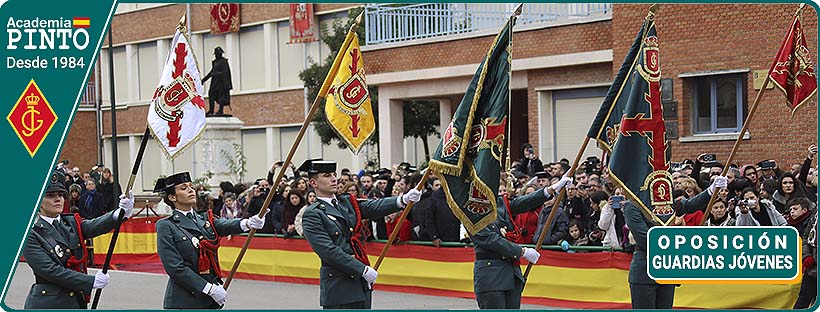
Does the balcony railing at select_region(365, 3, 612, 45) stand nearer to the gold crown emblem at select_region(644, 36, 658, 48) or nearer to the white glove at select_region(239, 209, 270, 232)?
the gold crown emblem at select_region(644, 36, 658, 48)

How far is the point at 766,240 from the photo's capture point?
8344mm

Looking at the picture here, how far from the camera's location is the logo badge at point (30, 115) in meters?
12.5

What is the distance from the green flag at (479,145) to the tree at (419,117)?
773 inches

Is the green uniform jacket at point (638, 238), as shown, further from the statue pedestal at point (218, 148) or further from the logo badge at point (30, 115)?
the statue pedestal at point (218, 148)

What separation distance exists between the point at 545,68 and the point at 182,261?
565 inches

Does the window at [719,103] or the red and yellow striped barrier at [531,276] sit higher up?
the window at [719,103]

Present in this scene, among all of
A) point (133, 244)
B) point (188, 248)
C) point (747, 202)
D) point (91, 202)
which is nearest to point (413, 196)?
point (188, 248)

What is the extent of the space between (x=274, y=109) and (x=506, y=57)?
27449 millimetres

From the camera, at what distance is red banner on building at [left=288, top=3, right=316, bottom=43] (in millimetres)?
33438

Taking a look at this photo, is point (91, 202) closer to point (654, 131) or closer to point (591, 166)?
point (591, 166)

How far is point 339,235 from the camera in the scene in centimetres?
894

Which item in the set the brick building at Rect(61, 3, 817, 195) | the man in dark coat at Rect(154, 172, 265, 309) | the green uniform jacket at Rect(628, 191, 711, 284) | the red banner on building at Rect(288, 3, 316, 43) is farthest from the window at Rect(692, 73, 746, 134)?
the red banner on building at Rect(288, 3, 316, 43)

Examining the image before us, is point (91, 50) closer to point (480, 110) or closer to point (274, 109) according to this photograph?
point (480, 110)

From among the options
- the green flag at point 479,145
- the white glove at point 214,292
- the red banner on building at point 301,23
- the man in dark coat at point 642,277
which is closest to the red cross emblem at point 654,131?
the man in dark coat at point 642,277
